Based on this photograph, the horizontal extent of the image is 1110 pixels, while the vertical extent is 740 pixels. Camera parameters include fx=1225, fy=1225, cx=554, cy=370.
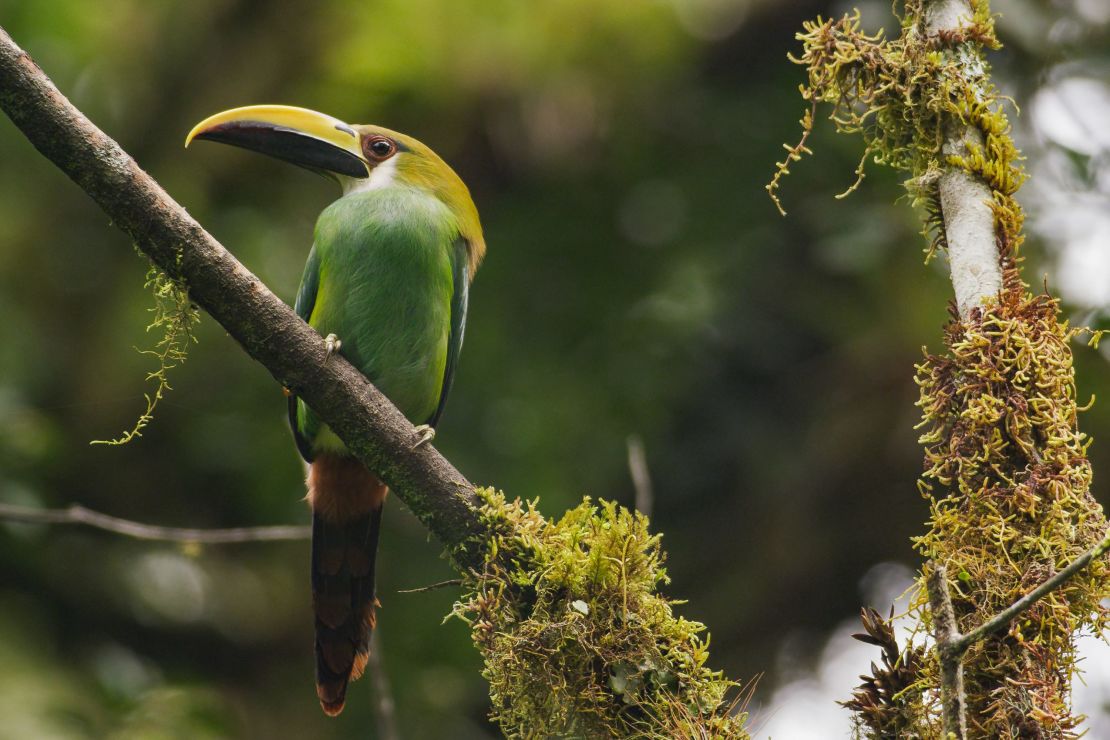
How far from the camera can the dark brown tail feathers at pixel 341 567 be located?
313 cm

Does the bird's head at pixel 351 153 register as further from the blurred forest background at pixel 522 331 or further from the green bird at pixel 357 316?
the blurred forest background at pixel 522 331

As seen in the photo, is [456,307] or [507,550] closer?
[507,550]

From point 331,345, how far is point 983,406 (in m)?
1.34

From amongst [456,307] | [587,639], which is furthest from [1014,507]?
[456,307]

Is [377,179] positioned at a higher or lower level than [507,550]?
higher

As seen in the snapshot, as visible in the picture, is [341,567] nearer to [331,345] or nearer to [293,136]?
[331,345]

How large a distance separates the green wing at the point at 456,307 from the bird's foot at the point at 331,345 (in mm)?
430

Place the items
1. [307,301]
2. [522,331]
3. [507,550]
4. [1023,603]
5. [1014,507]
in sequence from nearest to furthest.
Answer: [1023,603]
[1014,507]
[507,550]
[307,301]
[522,331]

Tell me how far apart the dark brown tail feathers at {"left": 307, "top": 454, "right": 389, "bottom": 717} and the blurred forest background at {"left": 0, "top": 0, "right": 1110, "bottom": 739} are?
4.88 feet

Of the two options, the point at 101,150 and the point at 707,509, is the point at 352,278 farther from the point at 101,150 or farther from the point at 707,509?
the point at 707,509

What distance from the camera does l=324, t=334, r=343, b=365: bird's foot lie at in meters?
2.50

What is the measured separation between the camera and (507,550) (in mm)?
2387

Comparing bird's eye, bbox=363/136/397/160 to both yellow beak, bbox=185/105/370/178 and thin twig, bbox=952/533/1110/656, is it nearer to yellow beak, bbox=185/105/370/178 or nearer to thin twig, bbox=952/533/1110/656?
yellow beak, bbox=185/105/370/178

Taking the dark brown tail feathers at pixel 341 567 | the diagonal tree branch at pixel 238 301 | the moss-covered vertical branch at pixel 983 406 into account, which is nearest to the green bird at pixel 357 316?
the dark brown tail feathers at pixel 341 567
